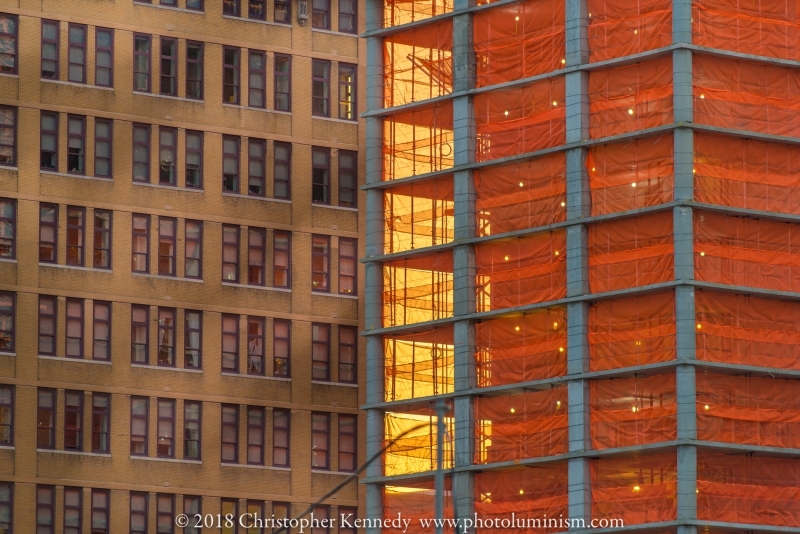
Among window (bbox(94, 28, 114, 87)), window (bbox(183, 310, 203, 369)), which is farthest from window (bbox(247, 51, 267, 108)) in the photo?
window (bbox(183, 310, 203, 369))

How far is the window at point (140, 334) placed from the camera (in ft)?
476

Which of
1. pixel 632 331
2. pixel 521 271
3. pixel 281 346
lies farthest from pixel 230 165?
pixel 632 331

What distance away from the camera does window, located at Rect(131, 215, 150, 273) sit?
14562 cm

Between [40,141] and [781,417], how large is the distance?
38.1m

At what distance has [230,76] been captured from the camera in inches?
5881

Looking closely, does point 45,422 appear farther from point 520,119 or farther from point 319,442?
point 520,119

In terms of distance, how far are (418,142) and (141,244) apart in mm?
18392

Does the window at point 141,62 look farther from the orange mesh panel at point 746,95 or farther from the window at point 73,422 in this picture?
the orange mesh panel at point 746,95

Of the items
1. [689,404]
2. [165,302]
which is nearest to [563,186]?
[689,404]

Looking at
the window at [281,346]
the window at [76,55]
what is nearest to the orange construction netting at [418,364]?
the window at [281,346]

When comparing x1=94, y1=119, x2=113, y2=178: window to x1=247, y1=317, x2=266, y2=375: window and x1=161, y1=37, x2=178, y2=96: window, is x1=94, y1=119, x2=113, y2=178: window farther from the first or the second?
x1=247, y1=317, x2=266, y2=375: window

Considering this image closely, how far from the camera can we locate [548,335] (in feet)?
412

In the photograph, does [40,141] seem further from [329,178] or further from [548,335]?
[548,335]

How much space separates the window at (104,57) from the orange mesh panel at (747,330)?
3514 centimetres
